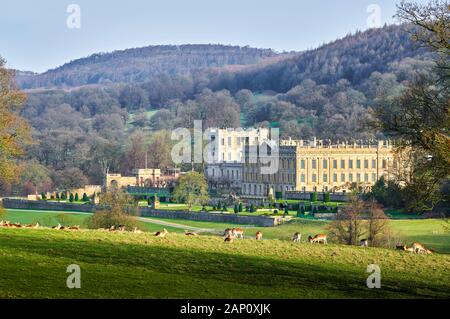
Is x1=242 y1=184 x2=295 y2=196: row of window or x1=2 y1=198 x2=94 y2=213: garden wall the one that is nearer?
x1=2 y1=198 x2=94 y2=213: garden wall

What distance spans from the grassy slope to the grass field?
2059cm

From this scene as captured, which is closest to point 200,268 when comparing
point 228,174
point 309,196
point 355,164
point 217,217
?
point 217,217

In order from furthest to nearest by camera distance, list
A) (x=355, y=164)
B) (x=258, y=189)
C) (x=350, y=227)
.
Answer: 1. (x=258, y=189)
2. (x=355, y=164)
3. (x=350, y=227)

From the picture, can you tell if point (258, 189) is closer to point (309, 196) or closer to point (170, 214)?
point (309, 196)

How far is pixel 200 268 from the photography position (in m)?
25.9

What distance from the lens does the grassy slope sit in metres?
23.3

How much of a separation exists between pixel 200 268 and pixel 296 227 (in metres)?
44.2

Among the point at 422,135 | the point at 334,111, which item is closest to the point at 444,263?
the point at 422,135

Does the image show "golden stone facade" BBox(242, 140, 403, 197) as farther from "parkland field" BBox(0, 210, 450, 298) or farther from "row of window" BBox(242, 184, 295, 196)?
"parkland field" BBox(0, 210, 450, 298)

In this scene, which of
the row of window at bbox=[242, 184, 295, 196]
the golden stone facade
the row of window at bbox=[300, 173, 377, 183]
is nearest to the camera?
the golden stone facade

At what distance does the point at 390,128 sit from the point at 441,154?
286 centimetres

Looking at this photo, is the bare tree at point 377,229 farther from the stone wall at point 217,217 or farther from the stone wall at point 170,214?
the stone wall at point 170,214

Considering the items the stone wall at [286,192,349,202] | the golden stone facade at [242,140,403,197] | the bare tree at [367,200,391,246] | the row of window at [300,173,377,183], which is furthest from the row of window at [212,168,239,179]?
the bare tree at [367,200,391,246]

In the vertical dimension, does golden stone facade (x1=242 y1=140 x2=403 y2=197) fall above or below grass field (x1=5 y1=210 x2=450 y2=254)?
above
